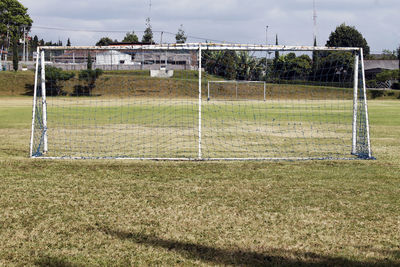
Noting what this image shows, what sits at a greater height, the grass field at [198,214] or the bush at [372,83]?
the bush at [372,83]

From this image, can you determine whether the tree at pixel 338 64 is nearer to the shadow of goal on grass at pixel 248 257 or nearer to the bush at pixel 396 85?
the shadow of goal on grass at pixel 248 257

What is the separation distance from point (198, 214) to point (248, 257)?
1.50 m

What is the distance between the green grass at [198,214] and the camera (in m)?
4.29

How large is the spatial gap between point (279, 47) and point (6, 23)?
96179 mm

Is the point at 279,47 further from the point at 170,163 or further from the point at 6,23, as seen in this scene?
the point at 6,23

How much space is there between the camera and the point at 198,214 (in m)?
5.63

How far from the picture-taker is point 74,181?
763 centimetres

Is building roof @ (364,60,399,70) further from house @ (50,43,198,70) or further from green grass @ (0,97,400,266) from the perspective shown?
green grass @ (0,97,400,266)

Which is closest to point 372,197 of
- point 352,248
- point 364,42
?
point 352,248

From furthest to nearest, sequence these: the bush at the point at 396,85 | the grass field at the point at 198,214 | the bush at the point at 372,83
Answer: the bush at the point at 396,85 → the bush at the point at 372,83 → the grass field at the point at 198,214

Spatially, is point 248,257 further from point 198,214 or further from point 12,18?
point 12,18

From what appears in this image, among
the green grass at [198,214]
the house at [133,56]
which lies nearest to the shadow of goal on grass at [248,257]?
the green grass at [198,214]

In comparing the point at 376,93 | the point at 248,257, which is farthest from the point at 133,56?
the point at 376,93

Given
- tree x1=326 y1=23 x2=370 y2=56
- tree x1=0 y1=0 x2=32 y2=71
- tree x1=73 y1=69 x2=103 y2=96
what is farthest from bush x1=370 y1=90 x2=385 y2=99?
tree x1=0 y1=0 x2=32 y2=71
